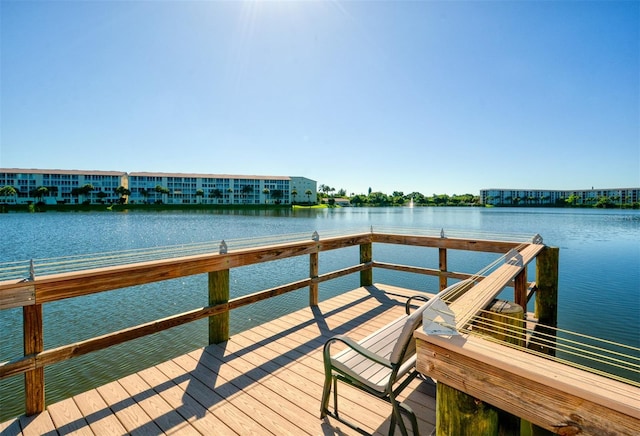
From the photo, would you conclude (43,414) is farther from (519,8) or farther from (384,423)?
(519,8)

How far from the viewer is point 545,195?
509 ft

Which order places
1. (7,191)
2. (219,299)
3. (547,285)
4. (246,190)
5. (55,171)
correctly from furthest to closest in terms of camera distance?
(246,190)
(55,171)
(7,191)
(547,285)
(219,299)

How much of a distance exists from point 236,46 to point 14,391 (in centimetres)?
1641

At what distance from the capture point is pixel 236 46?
16.3 metres

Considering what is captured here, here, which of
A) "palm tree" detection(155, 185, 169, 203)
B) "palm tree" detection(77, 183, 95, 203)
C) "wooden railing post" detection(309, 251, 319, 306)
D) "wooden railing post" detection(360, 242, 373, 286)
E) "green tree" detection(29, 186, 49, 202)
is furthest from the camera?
"palm tree" detection(155, 185, 169, 203)

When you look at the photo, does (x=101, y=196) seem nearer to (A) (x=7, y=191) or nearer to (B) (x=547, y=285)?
(A) (x=7, y=191)

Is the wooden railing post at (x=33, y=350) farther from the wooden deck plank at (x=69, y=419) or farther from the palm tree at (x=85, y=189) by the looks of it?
the palm tree at (x=85, y=189)

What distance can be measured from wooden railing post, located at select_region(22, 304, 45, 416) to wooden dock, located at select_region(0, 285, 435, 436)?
111 mm

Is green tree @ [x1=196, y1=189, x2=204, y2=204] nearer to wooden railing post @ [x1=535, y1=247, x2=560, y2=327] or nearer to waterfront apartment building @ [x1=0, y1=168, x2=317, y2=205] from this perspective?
waterfront apartment building @ [x1=0, y1=168, x2=317, y2=205]

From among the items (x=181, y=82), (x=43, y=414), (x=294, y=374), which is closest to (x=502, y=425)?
(x=294, y=374)

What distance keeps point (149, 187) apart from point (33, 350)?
105 meters

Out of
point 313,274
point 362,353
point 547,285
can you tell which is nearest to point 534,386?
point 362,353

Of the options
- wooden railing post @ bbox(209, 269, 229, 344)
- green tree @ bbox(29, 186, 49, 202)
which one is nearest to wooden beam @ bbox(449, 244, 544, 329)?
wooden railing post @ bbox(209, 269, 229, 344)

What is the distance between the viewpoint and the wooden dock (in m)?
2.83
